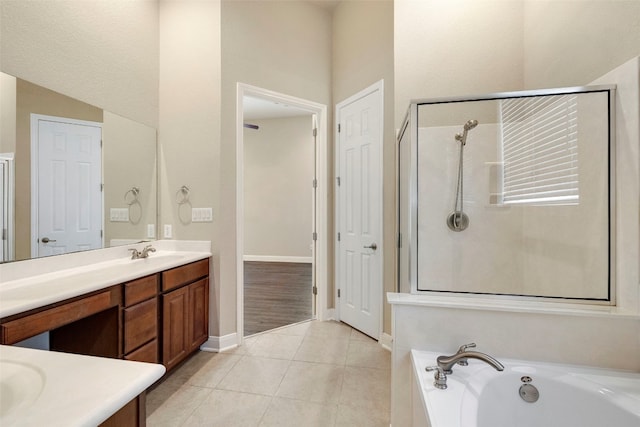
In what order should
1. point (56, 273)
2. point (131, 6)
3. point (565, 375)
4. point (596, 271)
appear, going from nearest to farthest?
A: point (565, 375) → point (596, 271) → point (56, 273) → point (131, 6)

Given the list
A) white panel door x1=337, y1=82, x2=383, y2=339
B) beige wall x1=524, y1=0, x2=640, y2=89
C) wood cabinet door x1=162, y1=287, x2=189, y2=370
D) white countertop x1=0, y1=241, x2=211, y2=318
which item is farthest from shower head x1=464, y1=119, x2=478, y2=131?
wood cabinet door x1=162, y1=287, x2=189, y2=370

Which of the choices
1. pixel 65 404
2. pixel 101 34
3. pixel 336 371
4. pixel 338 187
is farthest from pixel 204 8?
pixel 336 371

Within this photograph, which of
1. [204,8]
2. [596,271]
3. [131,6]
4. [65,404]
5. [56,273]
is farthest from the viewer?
[204,8]

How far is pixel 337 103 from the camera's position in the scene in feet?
10.1

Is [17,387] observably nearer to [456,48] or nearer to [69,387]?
[69,387]

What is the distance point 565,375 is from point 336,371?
141cm

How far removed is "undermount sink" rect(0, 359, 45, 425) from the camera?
0.48m

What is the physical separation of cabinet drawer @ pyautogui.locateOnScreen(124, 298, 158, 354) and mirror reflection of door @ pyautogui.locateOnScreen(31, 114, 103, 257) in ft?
2.02

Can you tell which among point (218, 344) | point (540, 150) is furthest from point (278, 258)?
point (540, 150)

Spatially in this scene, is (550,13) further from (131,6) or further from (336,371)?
(131,6)

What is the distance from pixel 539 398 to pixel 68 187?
2.82 m

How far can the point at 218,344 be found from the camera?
7.98 feet

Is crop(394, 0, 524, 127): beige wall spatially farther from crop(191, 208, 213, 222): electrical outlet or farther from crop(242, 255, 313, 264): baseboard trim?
crop(242, 255, 313, 264): baseboard trim

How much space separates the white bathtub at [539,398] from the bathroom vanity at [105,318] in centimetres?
106
